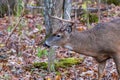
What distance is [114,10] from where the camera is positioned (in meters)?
15.5

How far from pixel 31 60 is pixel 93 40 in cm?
236

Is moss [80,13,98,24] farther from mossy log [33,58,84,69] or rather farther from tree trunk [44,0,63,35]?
tree trunk [44,0,63,35]

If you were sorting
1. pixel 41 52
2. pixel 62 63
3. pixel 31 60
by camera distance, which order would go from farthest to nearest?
pixel 41 52 < pixel 31 60 < pixel 62 63

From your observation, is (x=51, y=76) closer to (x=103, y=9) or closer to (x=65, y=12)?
(x=65, y=12)

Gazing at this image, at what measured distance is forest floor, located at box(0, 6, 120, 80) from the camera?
8.49m

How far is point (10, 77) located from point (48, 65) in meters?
0.99

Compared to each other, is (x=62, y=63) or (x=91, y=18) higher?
(x=91, y=18)

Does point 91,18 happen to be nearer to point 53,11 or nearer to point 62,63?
point 62,63

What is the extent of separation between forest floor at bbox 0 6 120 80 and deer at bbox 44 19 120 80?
0.59m

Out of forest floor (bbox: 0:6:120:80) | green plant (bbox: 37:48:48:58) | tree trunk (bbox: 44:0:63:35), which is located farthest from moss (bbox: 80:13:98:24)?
tree trunk (bbox: 44:0:63:35)

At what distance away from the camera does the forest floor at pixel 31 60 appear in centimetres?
849

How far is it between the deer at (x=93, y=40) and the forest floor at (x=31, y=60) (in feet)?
1.95

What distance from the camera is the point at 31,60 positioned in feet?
32.6

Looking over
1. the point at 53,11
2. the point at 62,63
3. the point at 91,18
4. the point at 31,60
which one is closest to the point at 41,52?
the point at 31,60
